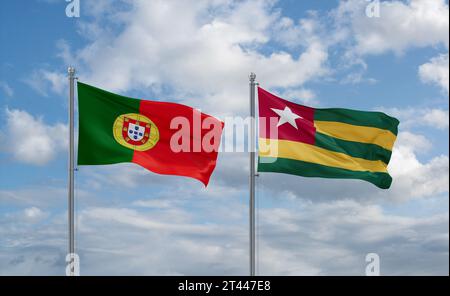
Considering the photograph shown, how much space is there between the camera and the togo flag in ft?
64.8

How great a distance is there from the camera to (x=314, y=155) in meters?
20.4

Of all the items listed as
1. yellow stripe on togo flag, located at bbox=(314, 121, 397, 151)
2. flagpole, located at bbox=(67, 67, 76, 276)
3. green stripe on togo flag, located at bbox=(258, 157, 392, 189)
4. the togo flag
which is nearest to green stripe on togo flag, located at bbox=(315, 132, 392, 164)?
the togo flag

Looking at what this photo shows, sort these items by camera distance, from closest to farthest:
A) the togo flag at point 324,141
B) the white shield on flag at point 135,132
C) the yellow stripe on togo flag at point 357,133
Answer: the white shield on flag at point 135,132 → the togo flag at point 324,141 → the yellow stripe on togo flag at point 357,133

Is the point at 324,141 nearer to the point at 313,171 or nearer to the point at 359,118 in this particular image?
the point at 313,171

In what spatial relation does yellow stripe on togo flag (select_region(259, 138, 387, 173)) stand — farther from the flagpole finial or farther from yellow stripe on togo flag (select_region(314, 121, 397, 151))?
the flagpole finial

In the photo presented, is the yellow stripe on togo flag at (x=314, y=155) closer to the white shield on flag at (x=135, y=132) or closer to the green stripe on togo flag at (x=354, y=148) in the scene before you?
the green stripe on togo flag at (x=354, y=148)

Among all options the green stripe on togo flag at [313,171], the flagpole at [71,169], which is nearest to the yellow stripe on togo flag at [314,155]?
the green stripe on togo flag at [313,171]

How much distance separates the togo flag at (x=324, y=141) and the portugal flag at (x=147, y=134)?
160 cm

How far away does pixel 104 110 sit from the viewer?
19422 mm

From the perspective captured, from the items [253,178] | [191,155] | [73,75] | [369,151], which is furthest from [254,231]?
[73,75]

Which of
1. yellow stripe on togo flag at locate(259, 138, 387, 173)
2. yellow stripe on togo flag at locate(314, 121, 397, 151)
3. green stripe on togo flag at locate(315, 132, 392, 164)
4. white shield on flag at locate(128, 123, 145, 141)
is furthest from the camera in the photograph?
yellow stripe on togo flag at locate(314, 121, 397, 151)

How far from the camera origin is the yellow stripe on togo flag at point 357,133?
20812 millimetres
